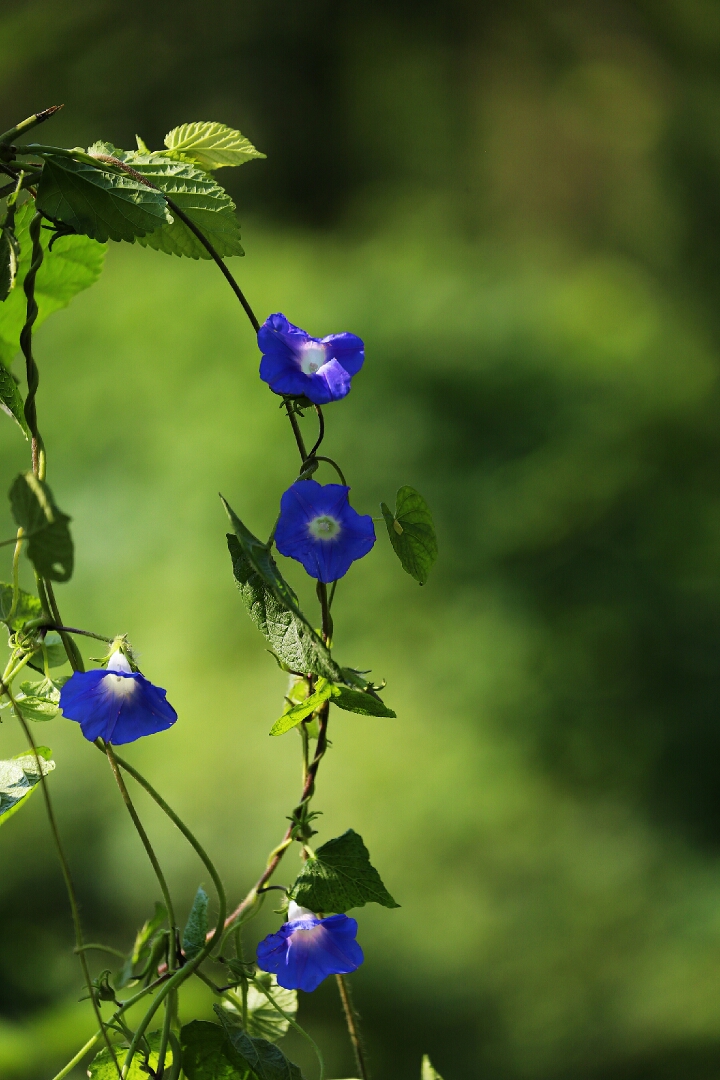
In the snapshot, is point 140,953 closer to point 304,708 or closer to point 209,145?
point 304,708

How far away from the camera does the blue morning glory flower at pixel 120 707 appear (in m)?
0.31

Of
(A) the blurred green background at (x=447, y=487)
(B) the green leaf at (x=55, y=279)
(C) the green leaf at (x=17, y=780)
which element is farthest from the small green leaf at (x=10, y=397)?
(A) the blurred green background at (x=447, y=487)

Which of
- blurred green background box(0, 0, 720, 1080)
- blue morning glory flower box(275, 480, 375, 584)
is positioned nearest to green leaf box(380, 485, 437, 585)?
blue morning glory flower box(275, 480, 375, 584)

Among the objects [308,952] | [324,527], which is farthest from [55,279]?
[308,952]

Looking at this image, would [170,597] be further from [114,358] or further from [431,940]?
[431,940]

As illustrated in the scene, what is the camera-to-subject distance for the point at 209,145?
0.39 m

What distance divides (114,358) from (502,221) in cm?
70

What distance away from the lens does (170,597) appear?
1.42 meters

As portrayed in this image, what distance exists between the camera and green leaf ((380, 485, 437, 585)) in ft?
1.16

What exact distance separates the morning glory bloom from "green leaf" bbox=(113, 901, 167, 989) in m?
0.04

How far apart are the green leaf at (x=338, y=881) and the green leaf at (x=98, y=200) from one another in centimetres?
22

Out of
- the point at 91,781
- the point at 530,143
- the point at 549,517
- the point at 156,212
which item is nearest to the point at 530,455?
the point at 549,517

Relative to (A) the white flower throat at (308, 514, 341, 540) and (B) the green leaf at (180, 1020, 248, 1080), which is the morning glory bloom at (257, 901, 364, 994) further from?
(A) the white flower throat at (308, 514, 341, 540)

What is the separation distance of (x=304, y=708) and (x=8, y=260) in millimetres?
178
